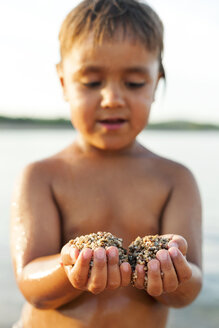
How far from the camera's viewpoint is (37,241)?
7.86ft

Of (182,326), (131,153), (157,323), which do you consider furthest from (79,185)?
(182,326)

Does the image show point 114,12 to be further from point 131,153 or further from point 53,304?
point 53,304

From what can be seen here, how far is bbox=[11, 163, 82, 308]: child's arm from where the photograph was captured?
2.21 meters

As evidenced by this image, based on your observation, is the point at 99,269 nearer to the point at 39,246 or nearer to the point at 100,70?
the point at 39,246

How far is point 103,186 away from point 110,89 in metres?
0.49

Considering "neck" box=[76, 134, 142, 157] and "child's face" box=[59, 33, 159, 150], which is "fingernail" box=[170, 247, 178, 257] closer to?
"child's face" box=[59, 33, 159, 150]

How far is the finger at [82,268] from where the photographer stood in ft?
5.76

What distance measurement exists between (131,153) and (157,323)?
87 cm

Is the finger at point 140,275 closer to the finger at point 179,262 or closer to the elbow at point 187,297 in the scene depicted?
the finger at point 179,262

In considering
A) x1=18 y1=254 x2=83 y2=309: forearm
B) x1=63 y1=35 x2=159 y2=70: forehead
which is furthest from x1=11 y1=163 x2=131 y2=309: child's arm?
x1=63 y1=35 x2=159 y2=70: forehead

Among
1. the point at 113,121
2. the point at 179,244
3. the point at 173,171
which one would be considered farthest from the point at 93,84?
the point at 179,244

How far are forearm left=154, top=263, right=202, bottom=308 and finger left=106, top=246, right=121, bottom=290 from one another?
621 millimetres

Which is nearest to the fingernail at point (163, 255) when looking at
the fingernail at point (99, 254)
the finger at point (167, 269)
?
the finger at point (167, 269)

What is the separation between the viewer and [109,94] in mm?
2391
